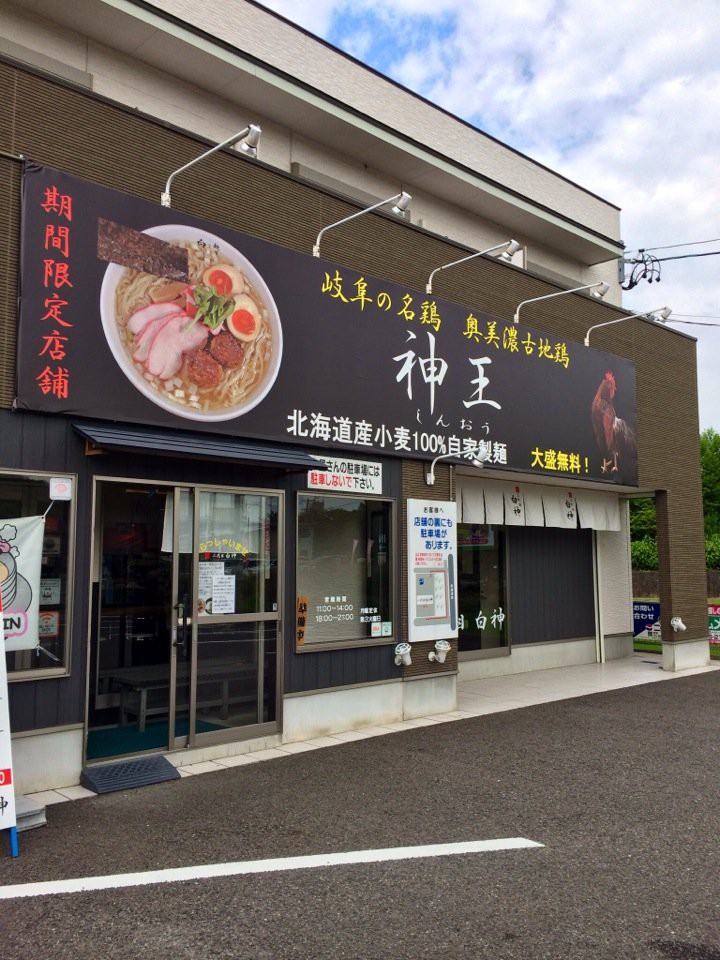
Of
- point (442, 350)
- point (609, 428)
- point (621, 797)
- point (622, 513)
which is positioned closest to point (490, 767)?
point (621, 797)

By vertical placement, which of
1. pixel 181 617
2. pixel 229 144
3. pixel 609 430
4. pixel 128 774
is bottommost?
pixel 128 774

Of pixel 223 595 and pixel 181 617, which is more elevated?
pixel 223 595

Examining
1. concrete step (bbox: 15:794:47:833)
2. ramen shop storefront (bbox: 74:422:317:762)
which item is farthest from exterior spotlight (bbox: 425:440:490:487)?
concrete step (bbox: 15:794:47:833)

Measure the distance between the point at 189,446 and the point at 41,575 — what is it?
5.27ft

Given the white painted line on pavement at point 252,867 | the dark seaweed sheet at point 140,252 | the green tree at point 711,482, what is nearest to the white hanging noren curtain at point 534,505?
the dark seaweed sheet at point 140,252

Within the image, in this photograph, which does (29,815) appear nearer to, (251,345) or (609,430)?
(251,345)

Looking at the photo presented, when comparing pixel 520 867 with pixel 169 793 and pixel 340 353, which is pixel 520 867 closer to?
pixel 169 793

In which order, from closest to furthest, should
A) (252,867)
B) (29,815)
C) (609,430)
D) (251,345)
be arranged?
1. (252,867)
2. (29,815)
3. (251,345)
4. (609,430)

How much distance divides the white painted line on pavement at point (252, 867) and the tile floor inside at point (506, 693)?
145 cm

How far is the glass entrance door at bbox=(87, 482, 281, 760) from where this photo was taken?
718 centimetres

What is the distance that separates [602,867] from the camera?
4.76 metres

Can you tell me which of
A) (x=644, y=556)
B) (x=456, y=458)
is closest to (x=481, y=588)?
(x=456, y=458)

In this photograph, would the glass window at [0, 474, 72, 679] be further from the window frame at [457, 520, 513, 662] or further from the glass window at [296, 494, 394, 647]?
the window frame at [457, 520, 513, 662]

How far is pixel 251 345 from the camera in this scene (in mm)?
7801
